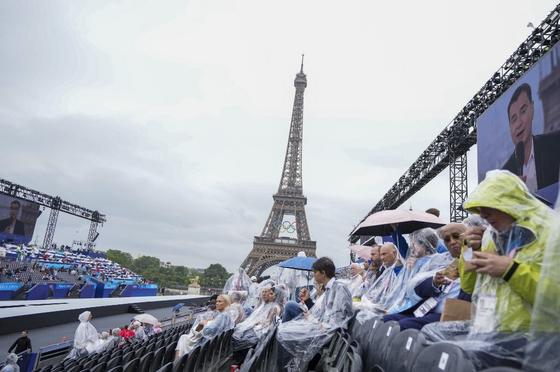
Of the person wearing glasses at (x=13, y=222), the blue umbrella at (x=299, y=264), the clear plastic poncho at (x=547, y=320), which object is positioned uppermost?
the person wearing glasses at (x=13, y=222)

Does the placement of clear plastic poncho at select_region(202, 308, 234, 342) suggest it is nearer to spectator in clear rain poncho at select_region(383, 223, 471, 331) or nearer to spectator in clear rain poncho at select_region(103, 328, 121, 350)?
spectator in clear rain poncho at select_region(383, 223, 471, 331)

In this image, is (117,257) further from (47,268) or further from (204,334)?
(204,334)

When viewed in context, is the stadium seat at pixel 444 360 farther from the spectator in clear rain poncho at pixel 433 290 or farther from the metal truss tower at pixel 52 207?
the metal truss tower at pixel 52 207

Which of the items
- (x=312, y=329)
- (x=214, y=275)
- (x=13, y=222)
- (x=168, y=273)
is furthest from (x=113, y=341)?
(x=168, y=273)

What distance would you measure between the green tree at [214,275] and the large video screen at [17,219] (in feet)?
121

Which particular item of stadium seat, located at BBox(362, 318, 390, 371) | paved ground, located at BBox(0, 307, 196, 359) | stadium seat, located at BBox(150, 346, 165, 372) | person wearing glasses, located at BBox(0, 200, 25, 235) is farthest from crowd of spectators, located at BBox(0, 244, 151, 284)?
stadium seat, located at BBox(362, 318, 390, 371)

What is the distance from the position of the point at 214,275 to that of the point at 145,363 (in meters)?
74.9

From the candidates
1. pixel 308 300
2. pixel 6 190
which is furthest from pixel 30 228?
pixel 308 300

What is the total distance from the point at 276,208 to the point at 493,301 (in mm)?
42038

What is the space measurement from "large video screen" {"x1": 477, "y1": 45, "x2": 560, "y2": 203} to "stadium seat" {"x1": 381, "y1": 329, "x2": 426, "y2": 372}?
19.4ft

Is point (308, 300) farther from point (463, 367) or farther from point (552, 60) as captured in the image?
point (552, 60)

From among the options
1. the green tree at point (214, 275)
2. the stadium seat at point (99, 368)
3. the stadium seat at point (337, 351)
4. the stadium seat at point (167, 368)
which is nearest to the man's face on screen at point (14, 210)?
the stadium seat at point (99, 368)

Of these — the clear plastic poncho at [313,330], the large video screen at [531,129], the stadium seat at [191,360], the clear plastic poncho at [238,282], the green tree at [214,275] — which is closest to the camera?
the stadium seat at [191,360]

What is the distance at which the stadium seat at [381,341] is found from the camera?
87.4 inches
